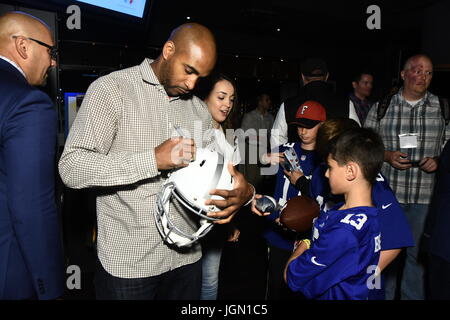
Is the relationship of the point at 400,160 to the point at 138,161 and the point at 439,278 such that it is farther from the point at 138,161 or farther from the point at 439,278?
the point at 138,161

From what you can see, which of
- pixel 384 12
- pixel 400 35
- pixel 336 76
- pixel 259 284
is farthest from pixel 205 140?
pixel 336 76

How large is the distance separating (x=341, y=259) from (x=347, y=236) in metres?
0.10

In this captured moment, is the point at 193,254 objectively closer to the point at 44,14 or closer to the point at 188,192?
the point at 188,192

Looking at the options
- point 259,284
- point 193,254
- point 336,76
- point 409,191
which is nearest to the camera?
point 193,254

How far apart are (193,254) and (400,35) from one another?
327 inches

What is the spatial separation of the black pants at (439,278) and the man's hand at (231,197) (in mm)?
1216

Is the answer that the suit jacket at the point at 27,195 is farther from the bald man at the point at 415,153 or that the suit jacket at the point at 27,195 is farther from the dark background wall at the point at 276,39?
the bald man at the point at 415,153

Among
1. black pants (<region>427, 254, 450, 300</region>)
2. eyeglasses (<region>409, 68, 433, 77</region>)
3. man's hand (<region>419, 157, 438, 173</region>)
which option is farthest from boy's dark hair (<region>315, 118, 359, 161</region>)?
eyeglasses (<region>409, 68, 433, 77</region>)

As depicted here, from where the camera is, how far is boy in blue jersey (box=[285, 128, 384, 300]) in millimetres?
1447

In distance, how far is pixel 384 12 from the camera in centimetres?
737

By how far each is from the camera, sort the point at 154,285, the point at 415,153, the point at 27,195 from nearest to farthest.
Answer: the point at 27,195 < the point at 154,285 < the point at 415,153

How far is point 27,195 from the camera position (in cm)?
125

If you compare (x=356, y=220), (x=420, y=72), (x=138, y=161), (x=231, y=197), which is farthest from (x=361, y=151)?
(x=420, y=72)

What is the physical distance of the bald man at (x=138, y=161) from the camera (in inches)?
51.4
